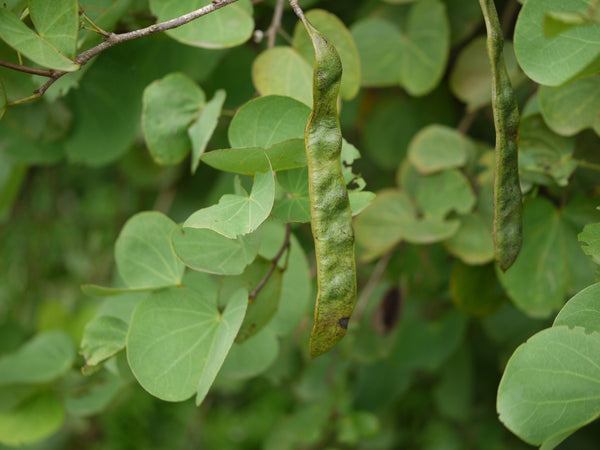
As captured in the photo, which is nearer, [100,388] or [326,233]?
[326,233]

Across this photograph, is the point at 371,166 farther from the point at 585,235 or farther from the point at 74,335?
the point at 74,335

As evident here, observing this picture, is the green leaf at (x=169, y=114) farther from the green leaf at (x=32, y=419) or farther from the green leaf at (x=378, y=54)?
the green leaf at (x=32, y=419)

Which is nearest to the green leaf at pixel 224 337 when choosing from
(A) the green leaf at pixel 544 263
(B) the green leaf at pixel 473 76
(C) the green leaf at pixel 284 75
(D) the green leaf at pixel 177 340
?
(D) the green leaf at pixel 177 340

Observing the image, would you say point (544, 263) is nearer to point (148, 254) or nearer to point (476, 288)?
point (476, 288)

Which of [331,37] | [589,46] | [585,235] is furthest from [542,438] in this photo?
[331,37]

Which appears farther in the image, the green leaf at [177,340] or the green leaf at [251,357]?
the green leaf at [251,357]

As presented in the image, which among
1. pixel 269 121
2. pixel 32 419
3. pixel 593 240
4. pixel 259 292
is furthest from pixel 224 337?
pixel 32 419
